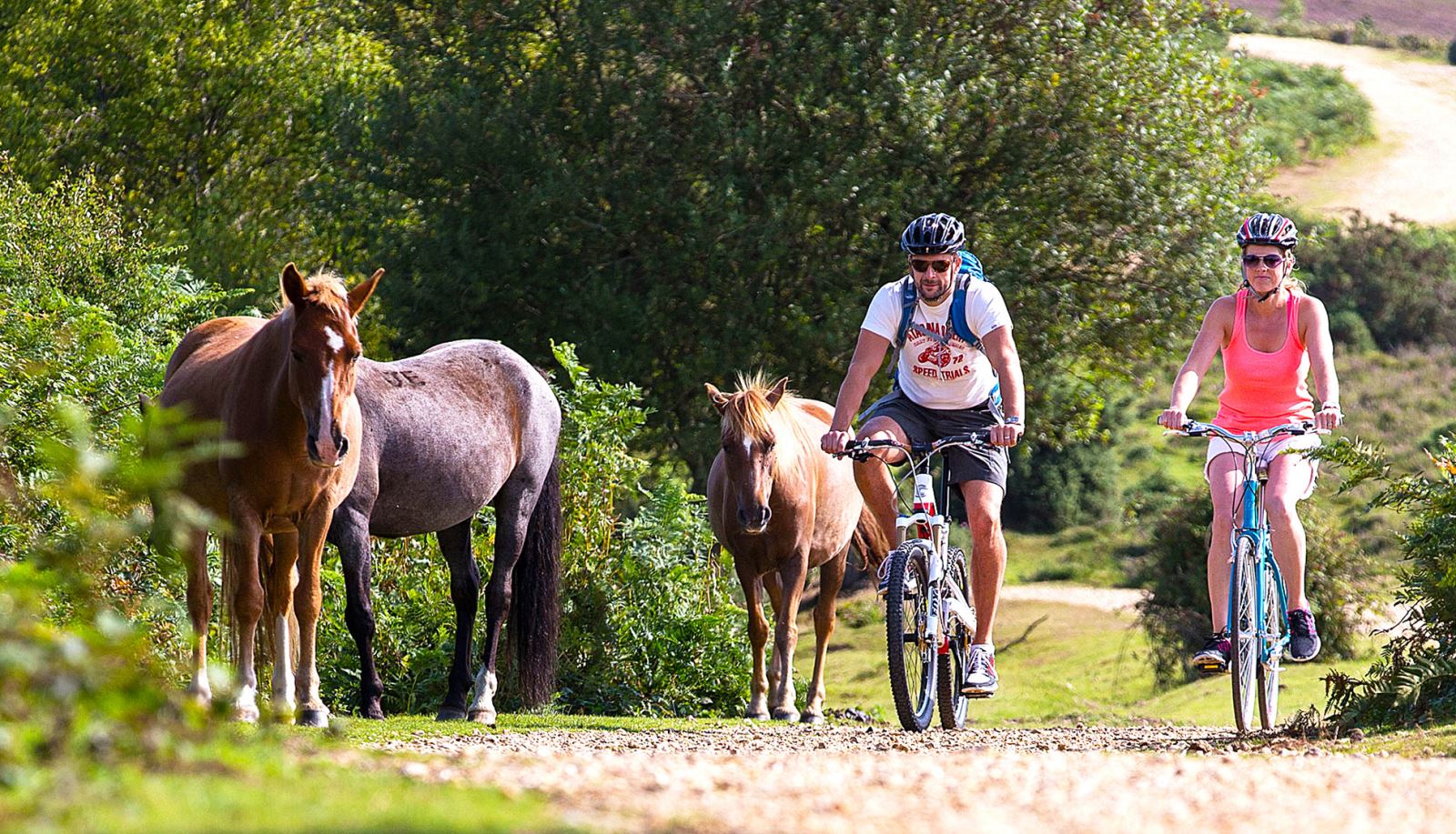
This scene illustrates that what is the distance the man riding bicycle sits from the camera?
733cm

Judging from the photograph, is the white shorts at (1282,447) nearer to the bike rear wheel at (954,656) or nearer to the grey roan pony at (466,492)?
the bike rear wheel at (954,656)

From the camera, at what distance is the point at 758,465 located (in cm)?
912

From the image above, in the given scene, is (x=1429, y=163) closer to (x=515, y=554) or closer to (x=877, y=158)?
(x=877, y=158)

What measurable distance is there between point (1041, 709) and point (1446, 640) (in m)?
9.32

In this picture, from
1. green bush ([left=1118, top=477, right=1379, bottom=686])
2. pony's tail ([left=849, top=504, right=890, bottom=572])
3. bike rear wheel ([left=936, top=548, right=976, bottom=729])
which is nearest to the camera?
bike rear wheel ([left=936, top=548, right=976, bottom=729])

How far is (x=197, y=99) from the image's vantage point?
77.4ft

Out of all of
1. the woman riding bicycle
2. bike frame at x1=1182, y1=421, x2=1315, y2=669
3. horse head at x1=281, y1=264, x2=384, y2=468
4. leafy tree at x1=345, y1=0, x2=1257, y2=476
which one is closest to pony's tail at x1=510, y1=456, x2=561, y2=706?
horse head at x1=281, y1=264, x2=384, y2=468

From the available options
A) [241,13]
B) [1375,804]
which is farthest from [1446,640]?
[241,13]

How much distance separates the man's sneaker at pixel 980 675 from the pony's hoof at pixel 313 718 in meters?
2.81

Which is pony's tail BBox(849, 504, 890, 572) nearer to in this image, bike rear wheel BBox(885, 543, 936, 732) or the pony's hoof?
bike rear wheel BBox(885, 543, 936, 732)

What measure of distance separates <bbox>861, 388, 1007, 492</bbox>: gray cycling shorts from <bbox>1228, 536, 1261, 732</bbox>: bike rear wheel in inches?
42.4

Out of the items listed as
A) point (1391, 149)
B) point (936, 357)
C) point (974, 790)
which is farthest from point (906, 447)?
point (1391, 149)

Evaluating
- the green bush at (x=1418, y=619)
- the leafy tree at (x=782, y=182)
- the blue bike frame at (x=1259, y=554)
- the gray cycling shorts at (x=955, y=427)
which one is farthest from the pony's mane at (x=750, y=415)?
the leafy tree at (x=782, y=182)

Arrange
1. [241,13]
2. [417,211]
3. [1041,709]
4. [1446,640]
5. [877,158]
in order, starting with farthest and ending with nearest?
[241,13], [417,211], [877,158], [1041,709], [1446,640]
